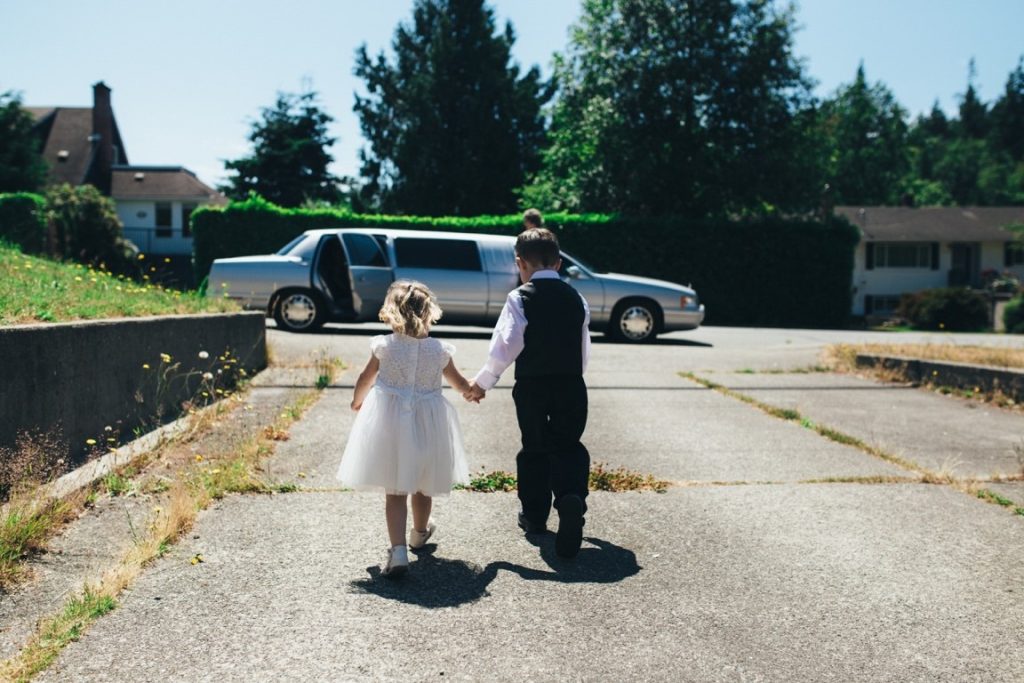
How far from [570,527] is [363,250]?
1244cm

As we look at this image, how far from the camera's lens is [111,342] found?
7.10 m

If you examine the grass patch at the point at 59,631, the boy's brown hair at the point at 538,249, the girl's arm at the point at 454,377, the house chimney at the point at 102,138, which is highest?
the house chimney at the point at 102,138

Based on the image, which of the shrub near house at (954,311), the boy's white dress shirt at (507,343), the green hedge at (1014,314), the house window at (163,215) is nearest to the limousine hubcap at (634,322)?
the boy's white dress shirt at (507,343)

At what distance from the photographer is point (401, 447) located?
4668 mm

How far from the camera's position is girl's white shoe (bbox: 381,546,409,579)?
4441 mm

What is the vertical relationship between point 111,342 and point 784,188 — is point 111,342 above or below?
below

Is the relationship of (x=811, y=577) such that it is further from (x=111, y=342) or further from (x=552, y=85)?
(x=552, y=85)

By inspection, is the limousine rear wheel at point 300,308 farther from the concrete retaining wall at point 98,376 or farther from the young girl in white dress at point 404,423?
the young girl in white dress at point 404,423

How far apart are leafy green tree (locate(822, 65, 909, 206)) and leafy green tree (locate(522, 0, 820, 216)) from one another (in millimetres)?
41958

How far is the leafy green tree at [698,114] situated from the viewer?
33.0m

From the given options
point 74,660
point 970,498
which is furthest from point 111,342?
point 970,498

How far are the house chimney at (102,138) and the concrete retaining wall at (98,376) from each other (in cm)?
4553

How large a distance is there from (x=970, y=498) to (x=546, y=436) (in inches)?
107

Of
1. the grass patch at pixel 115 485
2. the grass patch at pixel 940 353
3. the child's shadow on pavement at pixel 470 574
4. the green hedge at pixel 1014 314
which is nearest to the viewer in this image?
the child's shadow on pavement at pixel 470 574
